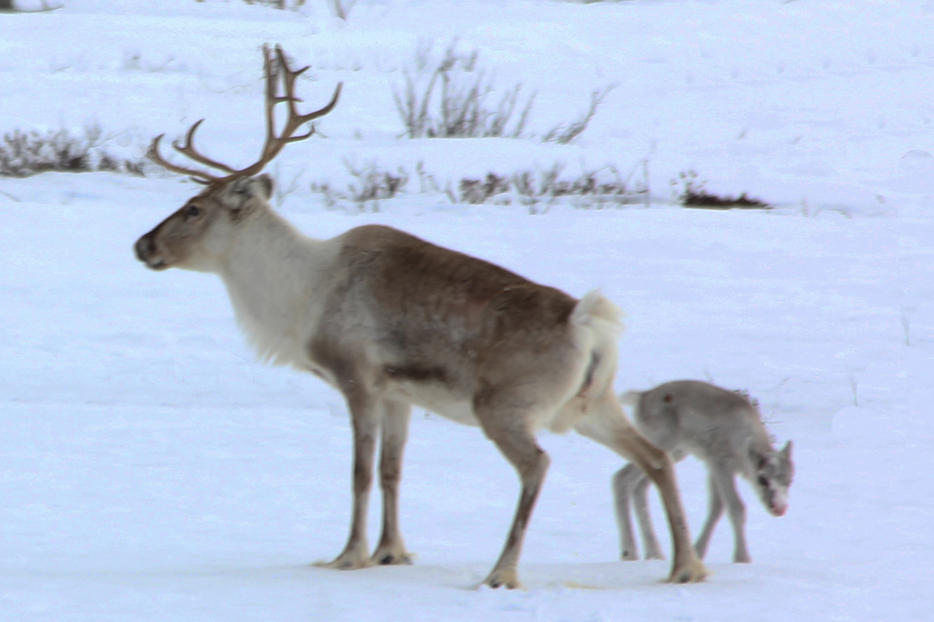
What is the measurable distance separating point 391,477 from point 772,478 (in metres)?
1.75

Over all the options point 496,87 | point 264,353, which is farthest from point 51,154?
point 264,353

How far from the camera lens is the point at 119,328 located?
9586 millimetres

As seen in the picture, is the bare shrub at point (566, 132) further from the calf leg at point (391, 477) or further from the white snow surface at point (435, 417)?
the calf leg at point (391, 477)

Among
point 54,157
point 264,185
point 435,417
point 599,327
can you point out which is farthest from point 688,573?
point 54,157

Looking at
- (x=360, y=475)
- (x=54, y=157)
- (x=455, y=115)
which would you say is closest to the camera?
(x=360, y=475)

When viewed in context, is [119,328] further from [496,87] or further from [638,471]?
[496,87]

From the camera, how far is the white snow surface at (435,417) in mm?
4969

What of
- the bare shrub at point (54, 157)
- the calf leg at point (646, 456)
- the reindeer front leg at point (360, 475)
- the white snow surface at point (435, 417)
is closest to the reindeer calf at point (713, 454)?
the white snow surface at point (435, 417)

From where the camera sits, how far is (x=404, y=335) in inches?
204

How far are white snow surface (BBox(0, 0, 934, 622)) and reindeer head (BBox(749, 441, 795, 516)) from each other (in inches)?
12.4

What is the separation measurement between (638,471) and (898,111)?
15.9 m

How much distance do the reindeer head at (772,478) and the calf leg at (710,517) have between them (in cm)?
21

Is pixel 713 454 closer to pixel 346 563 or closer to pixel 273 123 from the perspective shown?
pixel 346 563

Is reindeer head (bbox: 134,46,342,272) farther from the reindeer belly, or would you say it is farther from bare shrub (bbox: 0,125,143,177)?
bare shrub (bbox: 0,125,143,177)
